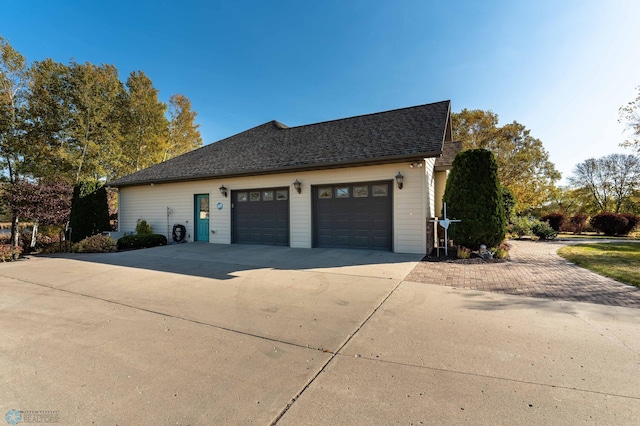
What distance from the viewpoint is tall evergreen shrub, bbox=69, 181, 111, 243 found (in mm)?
11703

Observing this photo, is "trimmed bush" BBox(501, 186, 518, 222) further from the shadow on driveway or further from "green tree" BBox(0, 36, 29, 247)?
"green tree" BBox(0, 36, 29, 247)

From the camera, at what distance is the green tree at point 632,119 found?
1180 centimetres

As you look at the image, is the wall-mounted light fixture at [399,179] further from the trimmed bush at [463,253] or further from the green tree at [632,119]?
the green tree at [632,119]

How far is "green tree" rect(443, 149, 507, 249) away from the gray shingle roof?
1211 mm

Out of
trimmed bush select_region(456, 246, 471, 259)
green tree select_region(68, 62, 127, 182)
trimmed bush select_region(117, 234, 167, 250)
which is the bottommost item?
trimmed bush select_region(456, 246, 471, 259)

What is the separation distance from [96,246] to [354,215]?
9469mm

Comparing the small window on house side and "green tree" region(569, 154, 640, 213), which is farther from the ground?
"green tree" region(569, 154, 640, 213)

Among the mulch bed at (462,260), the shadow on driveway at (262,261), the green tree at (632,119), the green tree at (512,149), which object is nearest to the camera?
the shadow on driveway at (262,261)

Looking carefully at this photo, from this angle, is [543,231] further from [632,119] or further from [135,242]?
[135,242]

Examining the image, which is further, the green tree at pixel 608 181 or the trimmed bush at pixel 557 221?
the green tree at pixel 608 181

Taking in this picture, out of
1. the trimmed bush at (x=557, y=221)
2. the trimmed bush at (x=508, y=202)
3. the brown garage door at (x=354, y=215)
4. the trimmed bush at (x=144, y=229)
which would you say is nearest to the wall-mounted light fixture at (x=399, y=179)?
the brown garage door at (x=354, y=215)

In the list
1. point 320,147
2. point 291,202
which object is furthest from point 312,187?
point 320,147

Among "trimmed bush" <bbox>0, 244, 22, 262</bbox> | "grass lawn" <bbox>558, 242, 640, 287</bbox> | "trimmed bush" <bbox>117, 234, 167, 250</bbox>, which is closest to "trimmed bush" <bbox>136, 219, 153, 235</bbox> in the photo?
"trimmed bush" <bbox>117, 234, 167, 250</bbox>

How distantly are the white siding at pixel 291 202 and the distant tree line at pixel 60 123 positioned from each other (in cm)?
298
